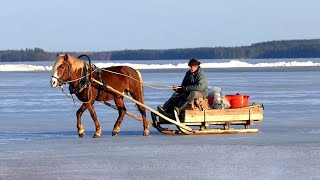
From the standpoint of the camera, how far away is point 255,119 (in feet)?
54.9

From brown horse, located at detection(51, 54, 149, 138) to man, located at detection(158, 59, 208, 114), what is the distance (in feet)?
2.02

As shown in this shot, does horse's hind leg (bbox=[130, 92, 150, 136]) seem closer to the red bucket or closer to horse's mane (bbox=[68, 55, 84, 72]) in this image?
horse's mane (bbox=[68, 55, 84, 72])

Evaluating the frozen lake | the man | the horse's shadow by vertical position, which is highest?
the man

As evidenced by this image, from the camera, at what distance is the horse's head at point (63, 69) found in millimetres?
15766

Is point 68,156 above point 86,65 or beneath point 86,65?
beneath

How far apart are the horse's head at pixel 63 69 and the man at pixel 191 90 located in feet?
6.29

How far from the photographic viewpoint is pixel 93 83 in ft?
53.8

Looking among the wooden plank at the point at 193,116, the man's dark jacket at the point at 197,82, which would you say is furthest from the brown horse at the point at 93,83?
the man's dark jacket at the point at 197,82

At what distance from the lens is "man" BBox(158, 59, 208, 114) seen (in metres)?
16.5

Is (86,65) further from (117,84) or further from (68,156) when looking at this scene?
(68,156)

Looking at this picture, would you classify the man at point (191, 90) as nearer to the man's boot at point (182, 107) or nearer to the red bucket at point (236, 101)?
the man's boot at point (182, 107)

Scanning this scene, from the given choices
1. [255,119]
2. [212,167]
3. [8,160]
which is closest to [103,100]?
[255,119]

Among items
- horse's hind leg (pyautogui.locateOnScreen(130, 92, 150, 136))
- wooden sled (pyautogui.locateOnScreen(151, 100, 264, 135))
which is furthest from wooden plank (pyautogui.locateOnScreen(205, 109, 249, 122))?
horse's hind leg (pyautogui.locateOnScreen(130, 92, 150, 136))

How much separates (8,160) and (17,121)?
7.10m
